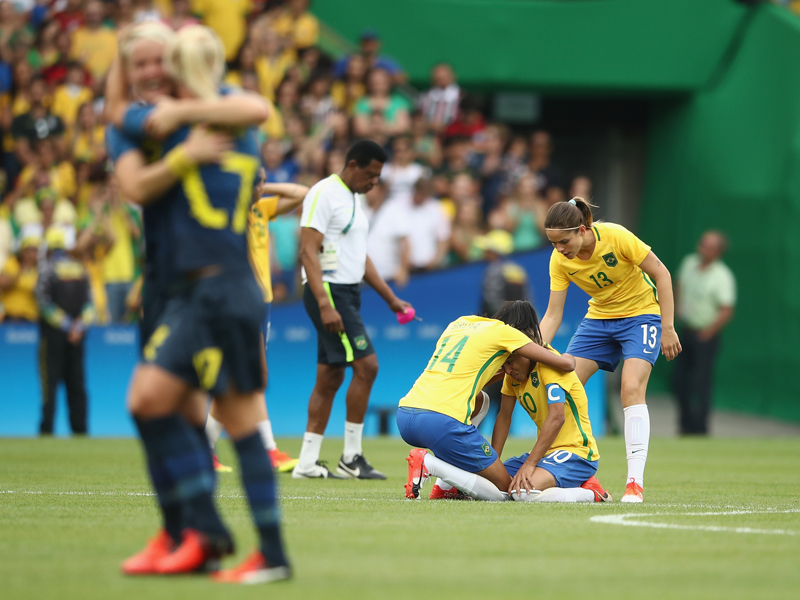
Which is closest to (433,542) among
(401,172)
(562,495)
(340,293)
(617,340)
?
(562,495)

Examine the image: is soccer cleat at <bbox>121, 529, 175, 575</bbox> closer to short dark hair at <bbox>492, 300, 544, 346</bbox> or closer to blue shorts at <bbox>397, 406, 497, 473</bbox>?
blue shorts at <bbox>397, 406, 497, 473</bbox>

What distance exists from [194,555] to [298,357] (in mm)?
11572

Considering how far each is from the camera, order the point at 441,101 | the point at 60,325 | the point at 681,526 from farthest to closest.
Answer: the point at 441,101
the point at 60,325
the point at 681,526

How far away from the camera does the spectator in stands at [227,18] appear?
710 inches

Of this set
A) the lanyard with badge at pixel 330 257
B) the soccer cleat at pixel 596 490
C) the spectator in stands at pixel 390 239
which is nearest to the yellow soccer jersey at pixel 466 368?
the soccer cleat at pixel 596 490

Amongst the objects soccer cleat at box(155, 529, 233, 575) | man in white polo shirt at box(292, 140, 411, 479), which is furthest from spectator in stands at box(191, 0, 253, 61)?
soccer cleat at box(155, 529, 233, 575)

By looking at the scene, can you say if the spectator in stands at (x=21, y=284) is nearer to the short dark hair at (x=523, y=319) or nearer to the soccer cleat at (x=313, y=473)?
the soccer cleat at (x=313, y=473)

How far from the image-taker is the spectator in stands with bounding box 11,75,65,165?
16812mm

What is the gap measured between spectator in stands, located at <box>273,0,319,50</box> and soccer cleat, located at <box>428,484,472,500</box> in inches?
476

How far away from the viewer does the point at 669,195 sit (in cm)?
2158

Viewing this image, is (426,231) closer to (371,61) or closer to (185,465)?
(371,61)

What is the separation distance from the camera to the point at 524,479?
725 cm

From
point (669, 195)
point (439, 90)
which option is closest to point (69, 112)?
point (439, 90)

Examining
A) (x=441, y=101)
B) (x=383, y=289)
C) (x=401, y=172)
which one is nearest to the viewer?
(x=383, y=289)
